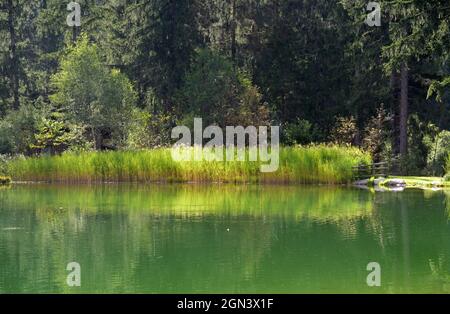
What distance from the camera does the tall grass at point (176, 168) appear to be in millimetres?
30469

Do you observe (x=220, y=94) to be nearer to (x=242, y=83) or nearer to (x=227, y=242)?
(x=242, y=83)

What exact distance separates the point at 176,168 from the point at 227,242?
16099 mm

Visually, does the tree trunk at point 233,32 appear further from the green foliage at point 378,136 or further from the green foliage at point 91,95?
the green foliage at point 378,136

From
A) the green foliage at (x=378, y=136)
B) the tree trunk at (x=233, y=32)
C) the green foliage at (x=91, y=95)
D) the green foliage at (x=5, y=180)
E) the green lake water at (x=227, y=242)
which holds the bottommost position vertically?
the green foliage at (x=5, y=180)

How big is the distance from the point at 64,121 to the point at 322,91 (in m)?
13.3

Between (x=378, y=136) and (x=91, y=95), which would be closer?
(x=378, y=136)

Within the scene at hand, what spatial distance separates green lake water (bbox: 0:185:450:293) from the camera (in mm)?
12156

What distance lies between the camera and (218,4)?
1785 inches

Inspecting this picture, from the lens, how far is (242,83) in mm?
40656

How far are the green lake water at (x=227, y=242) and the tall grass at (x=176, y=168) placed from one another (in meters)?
4.16

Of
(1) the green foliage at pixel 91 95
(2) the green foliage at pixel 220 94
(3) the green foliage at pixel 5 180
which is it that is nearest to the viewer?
(3) the green foliage at pixel 5 180

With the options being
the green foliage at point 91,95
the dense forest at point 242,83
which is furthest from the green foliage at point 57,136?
the green foliage at point 91,95

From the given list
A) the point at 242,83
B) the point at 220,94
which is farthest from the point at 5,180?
the point at 242,83
